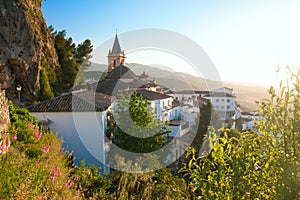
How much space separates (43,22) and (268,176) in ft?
91.1

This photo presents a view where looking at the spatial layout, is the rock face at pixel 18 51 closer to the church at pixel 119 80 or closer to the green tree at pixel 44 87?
the green tree at pixel 44 87

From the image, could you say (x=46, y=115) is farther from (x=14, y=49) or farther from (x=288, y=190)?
(x=288, y=190)

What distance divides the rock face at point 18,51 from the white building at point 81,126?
818cm

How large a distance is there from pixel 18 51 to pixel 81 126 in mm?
10608

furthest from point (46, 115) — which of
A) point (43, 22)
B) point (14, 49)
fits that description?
point (43, 22)

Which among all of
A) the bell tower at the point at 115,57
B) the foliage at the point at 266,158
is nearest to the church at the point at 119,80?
the bell tower at the point at 115,57

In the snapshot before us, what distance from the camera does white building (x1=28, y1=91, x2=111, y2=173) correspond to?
36.7 ft

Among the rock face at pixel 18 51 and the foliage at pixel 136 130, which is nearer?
the foliage at pixel 136 130

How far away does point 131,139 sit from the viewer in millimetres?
11344

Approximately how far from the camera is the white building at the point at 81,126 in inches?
440

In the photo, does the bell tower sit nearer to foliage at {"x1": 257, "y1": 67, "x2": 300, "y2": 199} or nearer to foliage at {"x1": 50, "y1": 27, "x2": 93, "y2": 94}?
foliage at {"x1": 50, "y1": 27, "x2": 93, "y2": 94}

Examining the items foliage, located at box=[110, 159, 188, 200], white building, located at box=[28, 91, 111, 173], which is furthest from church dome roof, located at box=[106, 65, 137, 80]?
foliage, located at box=[110, 159, 188, 200]

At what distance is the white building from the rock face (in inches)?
322

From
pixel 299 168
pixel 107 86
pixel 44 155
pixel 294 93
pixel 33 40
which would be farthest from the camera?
pixel 107 86
